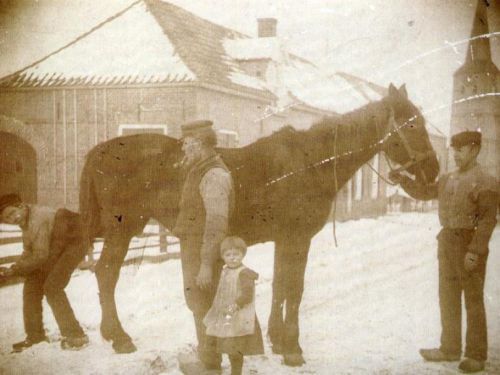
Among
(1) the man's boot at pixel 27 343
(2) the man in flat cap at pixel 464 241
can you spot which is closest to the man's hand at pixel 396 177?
(2) the man in flat cap at pixel 464 241

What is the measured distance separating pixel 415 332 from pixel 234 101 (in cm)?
267

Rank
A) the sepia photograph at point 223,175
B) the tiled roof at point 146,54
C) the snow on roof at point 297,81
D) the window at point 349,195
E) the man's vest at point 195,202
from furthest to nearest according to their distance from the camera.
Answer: the window at point 349,195
the snow on roof at point 297,81
the tiled roof at point 146,54
the sepia photograph at point 223,175
the man's vest at point 195,202

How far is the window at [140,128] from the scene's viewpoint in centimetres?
399

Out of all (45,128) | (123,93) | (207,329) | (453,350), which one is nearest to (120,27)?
(123,93)

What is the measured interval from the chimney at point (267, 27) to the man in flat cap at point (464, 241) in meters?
1.80

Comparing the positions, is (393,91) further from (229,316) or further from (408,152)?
(229,316)

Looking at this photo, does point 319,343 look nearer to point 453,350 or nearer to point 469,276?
point 453,350

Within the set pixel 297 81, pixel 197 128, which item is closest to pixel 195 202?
pixel 197 128

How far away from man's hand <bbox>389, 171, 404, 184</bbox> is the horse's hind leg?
2.27 m

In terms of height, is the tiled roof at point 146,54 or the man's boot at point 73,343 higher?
the tiled roof at point 146,54

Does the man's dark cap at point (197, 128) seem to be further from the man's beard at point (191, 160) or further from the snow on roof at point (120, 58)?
the snow on roof at point (120, 58)

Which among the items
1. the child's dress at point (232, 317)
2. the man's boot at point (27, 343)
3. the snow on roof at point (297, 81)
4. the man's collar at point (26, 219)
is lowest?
the man's boot at point (27, 343)

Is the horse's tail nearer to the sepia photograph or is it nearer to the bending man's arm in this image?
the sepia photograph

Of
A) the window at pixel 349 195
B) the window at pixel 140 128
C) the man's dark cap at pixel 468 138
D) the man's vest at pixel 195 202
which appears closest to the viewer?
the man's vest at pixel 195 202
